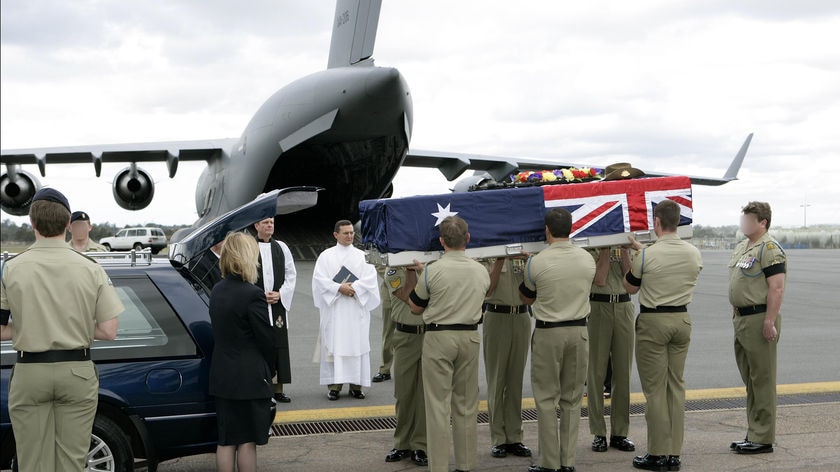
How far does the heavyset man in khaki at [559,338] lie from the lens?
16.5 feet

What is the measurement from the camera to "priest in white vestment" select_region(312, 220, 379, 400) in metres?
7.42

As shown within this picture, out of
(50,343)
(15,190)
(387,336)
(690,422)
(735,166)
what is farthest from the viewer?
(735,166)

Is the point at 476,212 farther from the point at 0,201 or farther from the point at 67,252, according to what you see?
the point at 0,201

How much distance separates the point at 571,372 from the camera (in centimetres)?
509

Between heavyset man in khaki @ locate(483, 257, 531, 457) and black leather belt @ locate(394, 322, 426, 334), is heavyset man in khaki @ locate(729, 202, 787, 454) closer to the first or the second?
heavyset man in khaki @ locate(483, 257, 531, 457)

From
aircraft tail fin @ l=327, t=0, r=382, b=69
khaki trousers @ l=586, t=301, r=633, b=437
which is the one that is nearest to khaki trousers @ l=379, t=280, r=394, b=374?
khaki trousers @ l=586, t=301, r=633, b=437

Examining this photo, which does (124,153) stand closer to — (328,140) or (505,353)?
(328,140)

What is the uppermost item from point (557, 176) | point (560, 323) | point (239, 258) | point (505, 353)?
A: point (557, 176)

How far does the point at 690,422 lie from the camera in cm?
635

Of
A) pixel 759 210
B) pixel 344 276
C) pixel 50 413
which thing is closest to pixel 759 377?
pixel 759 210

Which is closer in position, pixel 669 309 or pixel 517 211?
pixel 669 309

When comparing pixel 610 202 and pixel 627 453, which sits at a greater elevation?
pixel 610 202

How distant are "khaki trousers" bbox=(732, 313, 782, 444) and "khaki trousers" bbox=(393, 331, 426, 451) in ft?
7.99

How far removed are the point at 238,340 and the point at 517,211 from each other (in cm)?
231
